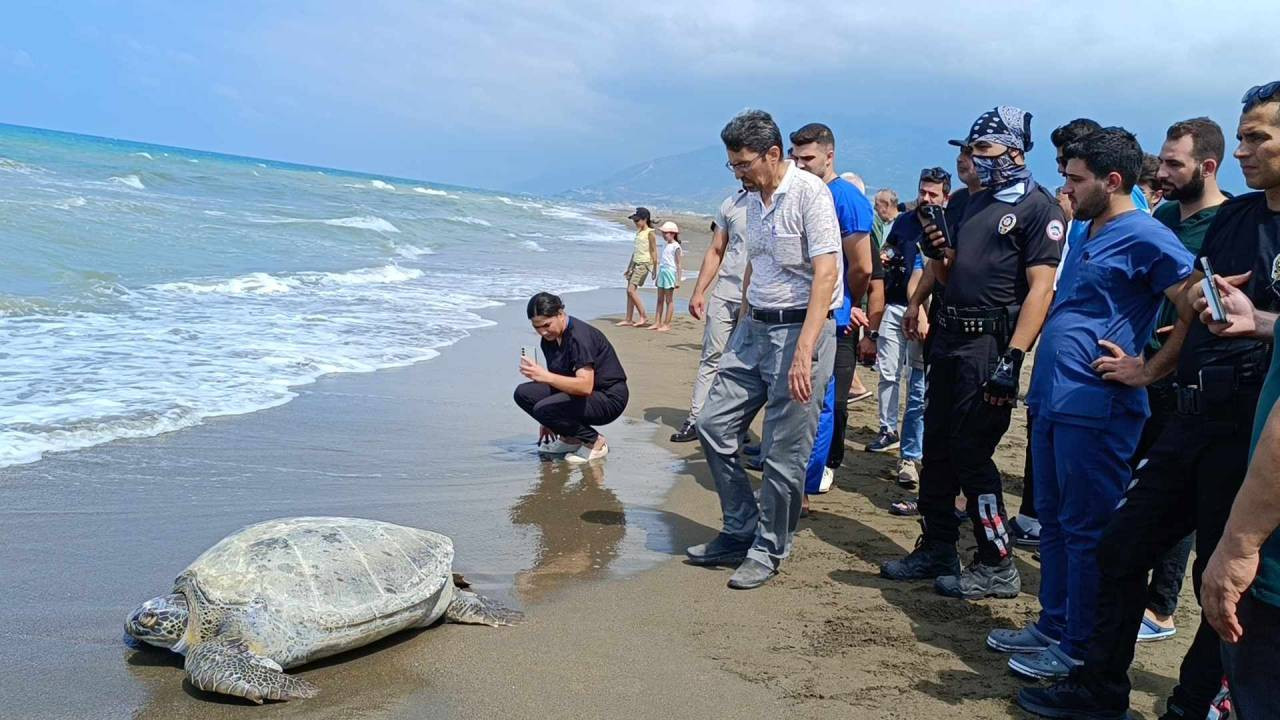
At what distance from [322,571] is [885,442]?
4.41 metres

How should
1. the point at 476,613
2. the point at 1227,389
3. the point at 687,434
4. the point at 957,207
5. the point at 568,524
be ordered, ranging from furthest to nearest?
the point at 687,434, the point at 568,524, the point at 957,207, the point at 476,613, the point at 1227,389

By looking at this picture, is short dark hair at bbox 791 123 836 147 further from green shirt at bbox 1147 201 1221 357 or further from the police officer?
green shirt at bbox 1147 201 1221 357

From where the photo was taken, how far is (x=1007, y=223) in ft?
13.1

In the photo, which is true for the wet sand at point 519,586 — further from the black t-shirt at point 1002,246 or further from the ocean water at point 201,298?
the black t-shirt at point 1002,246

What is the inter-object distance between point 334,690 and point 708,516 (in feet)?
8.15

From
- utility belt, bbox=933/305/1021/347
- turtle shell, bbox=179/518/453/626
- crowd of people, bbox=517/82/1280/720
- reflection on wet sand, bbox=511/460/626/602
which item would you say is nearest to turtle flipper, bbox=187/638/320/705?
turtle shell, bbox=179/518/453/626

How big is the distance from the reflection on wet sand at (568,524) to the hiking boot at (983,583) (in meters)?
1.54

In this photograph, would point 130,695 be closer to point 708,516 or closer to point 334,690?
point 334,690

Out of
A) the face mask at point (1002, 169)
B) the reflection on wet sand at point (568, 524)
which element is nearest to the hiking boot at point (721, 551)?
the reflection on wet sand at point (568, 524)

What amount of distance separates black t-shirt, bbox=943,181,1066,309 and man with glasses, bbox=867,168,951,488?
1541 mm

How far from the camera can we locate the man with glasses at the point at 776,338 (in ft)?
13.3

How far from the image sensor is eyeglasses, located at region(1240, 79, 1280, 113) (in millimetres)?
2590

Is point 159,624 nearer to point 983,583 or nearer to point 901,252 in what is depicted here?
point 983,583

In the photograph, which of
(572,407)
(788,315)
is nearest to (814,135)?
(788,315)
